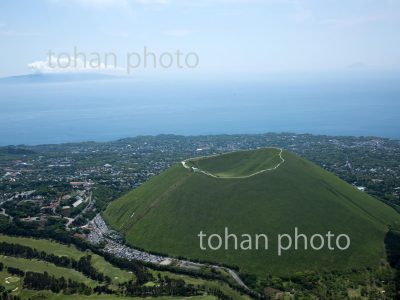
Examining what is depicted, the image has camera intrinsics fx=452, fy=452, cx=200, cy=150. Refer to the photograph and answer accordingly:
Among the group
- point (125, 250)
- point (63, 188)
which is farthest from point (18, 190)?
point (125, 250)

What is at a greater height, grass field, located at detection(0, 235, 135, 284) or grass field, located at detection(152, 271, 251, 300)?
grass field, located at detection(0, 235, 135, 284)

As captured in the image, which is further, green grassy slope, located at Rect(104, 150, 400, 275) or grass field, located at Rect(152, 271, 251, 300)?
green grassy slope, located at Rect(104, 150, 400, 275)

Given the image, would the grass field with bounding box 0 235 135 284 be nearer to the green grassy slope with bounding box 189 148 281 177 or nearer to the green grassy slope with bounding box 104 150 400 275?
the green grassy slope with bounding box 104 150 400 275

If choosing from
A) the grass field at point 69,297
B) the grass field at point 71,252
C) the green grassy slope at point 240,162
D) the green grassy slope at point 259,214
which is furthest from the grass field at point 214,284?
the green grassy slope at point 240,162

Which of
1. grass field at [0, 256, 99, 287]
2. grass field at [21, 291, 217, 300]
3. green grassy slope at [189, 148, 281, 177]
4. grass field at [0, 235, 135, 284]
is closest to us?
grass field at [21, 291, 217, 300]

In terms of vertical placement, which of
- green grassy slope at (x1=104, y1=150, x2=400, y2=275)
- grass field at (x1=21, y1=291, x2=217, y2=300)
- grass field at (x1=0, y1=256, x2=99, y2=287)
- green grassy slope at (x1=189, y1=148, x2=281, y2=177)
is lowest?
grass field at (x1=21, y1=291, x2=217, y2=300)

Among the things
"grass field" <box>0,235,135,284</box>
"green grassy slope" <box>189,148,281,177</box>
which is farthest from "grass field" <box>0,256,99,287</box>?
"green grassy slope" <box>189,148,281,177</box>

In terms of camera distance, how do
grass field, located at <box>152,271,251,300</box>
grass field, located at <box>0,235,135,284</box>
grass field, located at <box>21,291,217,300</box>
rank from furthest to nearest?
grass field, located at <box>0,235,135,284</box> < grass field, located at <box>152,271,251,300</box> < grass field, located at <box>21,291,217,300</box>
